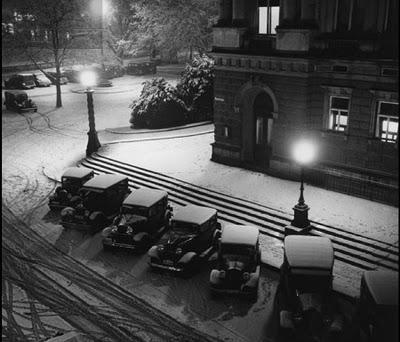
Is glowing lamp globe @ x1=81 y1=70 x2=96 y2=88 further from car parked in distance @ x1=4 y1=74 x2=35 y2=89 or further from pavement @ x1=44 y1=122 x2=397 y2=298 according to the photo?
car parked in distance @ x1=4 y1=74 x2=35 y2=89

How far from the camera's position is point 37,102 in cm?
4366

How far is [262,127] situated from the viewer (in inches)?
952

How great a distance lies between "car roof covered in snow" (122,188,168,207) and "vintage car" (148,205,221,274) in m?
1.69

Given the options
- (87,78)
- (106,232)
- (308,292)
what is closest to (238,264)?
(308,292)

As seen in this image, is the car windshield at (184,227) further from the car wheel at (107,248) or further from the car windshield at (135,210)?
the car wheel at (107,248)

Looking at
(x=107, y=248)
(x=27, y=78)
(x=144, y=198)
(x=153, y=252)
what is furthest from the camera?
(x=27, y=78)

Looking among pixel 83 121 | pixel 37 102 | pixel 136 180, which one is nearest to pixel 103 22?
pixel 37 102

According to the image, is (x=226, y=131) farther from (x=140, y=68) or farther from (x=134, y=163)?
(x=140, y=68)

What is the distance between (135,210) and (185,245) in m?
2.86

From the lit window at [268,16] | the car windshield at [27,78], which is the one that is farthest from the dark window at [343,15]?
the car windshield at [27,78]

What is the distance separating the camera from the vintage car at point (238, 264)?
14438mm

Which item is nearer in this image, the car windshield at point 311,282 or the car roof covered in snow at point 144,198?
the car windshield at point 311,282

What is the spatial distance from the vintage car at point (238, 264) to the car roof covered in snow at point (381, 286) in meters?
3.68

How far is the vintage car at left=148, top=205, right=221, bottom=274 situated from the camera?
52.2 feet
